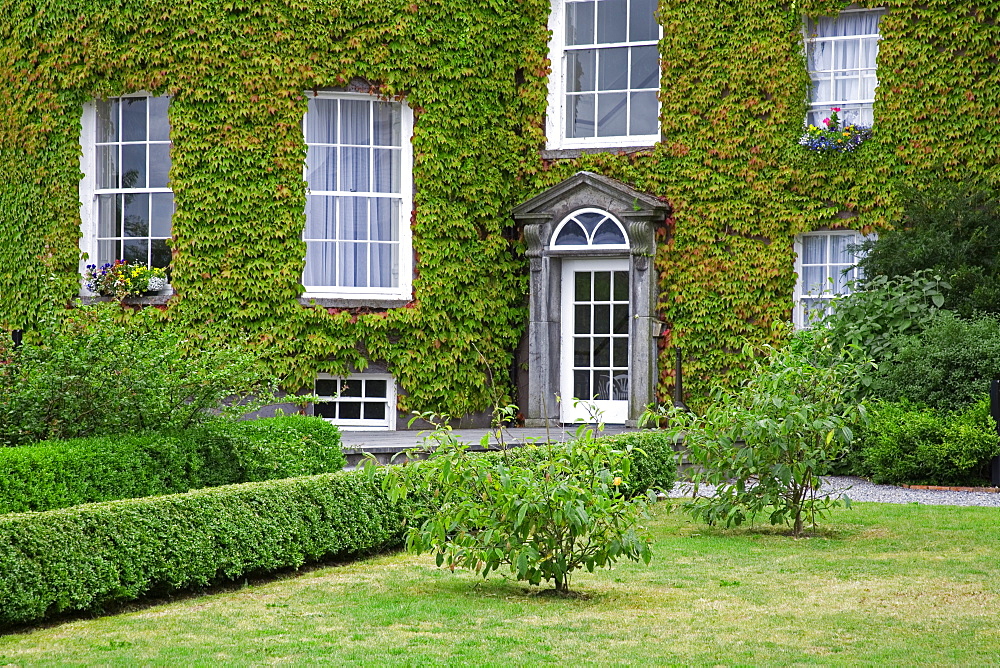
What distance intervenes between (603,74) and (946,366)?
571 centimetres

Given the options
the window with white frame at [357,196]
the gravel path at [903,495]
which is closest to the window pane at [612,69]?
the window with white frame at [357,196]

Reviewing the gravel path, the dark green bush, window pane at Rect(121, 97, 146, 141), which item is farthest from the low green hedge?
window pane at Rect(121, 97, 146, 141)

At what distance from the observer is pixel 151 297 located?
1470 centimetres

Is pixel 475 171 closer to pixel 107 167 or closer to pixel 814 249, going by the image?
pixel 814 249

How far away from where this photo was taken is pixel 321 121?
14797 mm

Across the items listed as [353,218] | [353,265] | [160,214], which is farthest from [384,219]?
[160,214]

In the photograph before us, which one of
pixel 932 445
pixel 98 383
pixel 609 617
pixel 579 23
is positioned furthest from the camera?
pixel 579 23

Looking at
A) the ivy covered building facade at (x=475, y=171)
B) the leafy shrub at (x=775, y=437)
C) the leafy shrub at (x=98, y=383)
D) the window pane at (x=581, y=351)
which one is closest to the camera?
the leafy shrub at (x=98, y=383)

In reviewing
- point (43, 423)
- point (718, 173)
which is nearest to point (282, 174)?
point (718, 173)

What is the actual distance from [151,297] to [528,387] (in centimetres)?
467

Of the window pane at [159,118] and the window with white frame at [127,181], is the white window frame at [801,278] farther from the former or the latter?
the window pane at [159,118]

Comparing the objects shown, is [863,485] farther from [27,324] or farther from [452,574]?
[27,324]

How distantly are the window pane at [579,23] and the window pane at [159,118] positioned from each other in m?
5.02

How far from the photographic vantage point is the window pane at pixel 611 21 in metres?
15.2
